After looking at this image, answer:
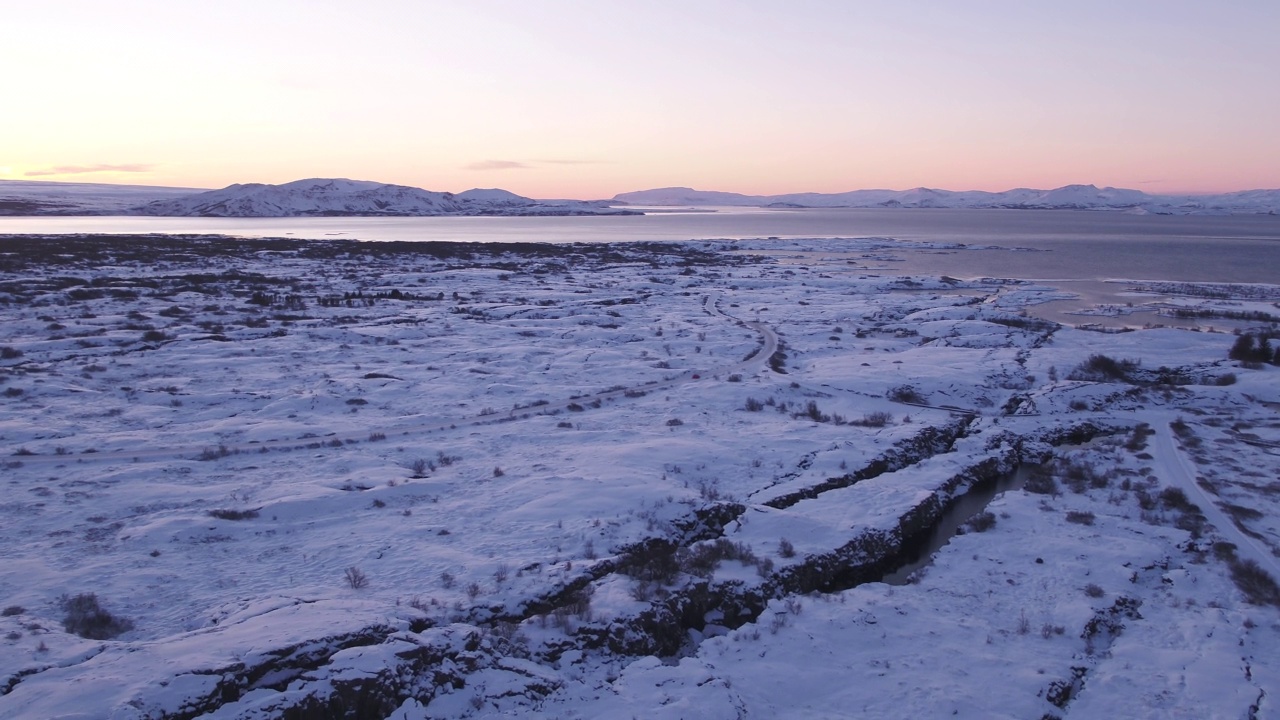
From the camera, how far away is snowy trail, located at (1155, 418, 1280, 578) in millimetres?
13209

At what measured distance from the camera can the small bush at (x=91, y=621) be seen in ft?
33.0

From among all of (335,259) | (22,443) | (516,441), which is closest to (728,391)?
(516,441)

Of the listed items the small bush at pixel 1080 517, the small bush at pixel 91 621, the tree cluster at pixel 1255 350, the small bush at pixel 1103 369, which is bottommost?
the small bush at pixel 1080 517

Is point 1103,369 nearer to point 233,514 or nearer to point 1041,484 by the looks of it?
point 1041,484

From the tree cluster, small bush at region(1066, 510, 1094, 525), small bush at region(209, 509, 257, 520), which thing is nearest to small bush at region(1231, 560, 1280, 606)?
small bush at region(1066, 510, 1094, 525)

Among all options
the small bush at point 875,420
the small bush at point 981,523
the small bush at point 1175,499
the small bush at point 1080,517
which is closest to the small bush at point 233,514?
the small bush at point 981,523

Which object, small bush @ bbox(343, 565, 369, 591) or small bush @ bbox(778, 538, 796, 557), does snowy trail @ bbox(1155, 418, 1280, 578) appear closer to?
small bush @ bbox(778, 538, 796, 557)

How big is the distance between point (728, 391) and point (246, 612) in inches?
670

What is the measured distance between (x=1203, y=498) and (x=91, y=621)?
21381mm

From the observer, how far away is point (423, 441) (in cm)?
1933

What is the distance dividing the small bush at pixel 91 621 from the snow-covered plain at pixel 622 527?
0.18 metres

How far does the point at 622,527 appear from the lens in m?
14.2

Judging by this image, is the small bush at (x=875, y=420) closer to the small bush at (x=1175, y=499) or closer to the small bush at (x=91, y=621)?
the small bush at (x=1175, y=499)

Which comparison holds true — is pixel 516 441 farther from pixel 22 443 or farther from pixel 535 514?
pixel 22 443
